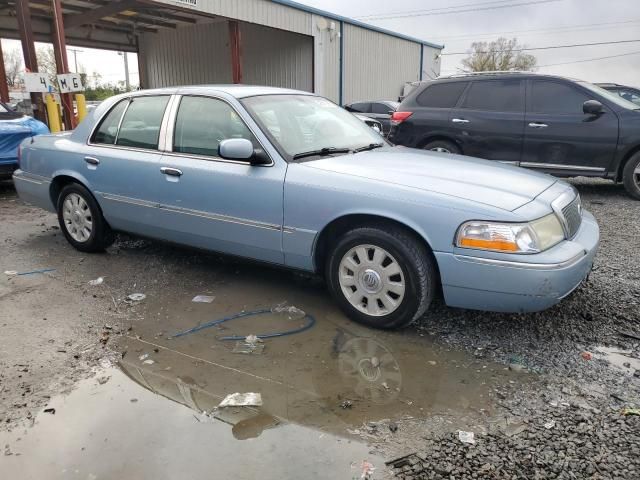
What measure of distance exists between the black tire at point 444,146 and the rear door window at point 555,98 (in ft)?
3.90

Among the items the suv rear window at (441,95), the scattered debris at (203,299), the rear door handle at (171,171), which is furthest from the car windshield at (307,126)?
the suv rear window at (441,95)

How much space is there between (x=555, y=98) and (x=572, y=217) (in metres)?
4.69

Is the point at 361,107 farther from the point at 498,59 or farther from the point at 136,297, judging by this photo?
the point at 498,59

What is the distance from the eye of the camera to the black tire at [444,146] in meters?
8.18

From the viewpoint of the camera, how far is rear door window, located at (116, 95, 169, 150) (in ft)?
14.9

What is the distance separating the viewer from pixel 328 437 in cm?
252

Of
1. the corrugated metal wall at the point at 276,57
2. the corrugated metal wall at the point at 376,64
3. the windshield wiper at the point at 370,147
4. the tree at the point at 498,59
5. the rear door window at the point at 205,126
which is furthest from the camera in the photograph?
the tree at the point at 498,59

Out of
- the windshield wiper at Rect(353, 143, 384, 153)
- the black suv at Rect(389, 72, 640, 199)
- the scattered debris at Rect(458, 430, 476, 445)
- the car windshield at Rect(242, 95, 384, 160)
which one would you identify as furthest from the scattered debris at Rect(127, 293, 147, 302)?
the black suv at Rect(389, 72, 640, 199)

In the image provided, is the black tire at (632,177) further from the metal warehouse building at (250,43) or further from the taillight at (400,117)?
the metal warehouse building at (250,43)

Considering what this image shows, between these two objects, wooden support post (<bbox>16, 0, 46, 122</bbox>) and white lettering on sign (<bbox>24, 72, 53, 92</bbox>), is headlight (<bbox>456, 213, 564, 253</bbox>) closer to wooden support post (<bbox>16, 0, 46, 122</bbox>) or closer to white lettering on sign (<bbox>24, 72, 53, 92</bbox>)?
white lettering on sign (<bbox>24, 72, 53, 92</bbox>)

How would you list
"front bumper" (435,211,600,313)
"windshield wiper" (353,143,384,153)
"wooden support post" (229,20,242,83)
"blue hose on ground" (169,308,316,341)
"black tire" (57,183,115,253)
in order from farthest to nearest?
"wooden support post" (229,20,242,83), "black tire" (57,183,115,253), "windshield wiper" (353,143,384,153), "blue hose on ground" (169,308,316,341), "front bumper" (435,211,600,313)

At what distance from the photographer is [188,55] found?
22531 millimetres

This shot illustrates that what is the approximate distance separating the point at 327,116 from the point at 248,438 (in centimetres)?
287

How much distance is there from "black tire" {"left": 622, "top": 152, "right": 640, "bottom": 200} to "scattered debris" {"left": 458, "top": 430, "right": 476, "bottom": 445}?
627 cm
